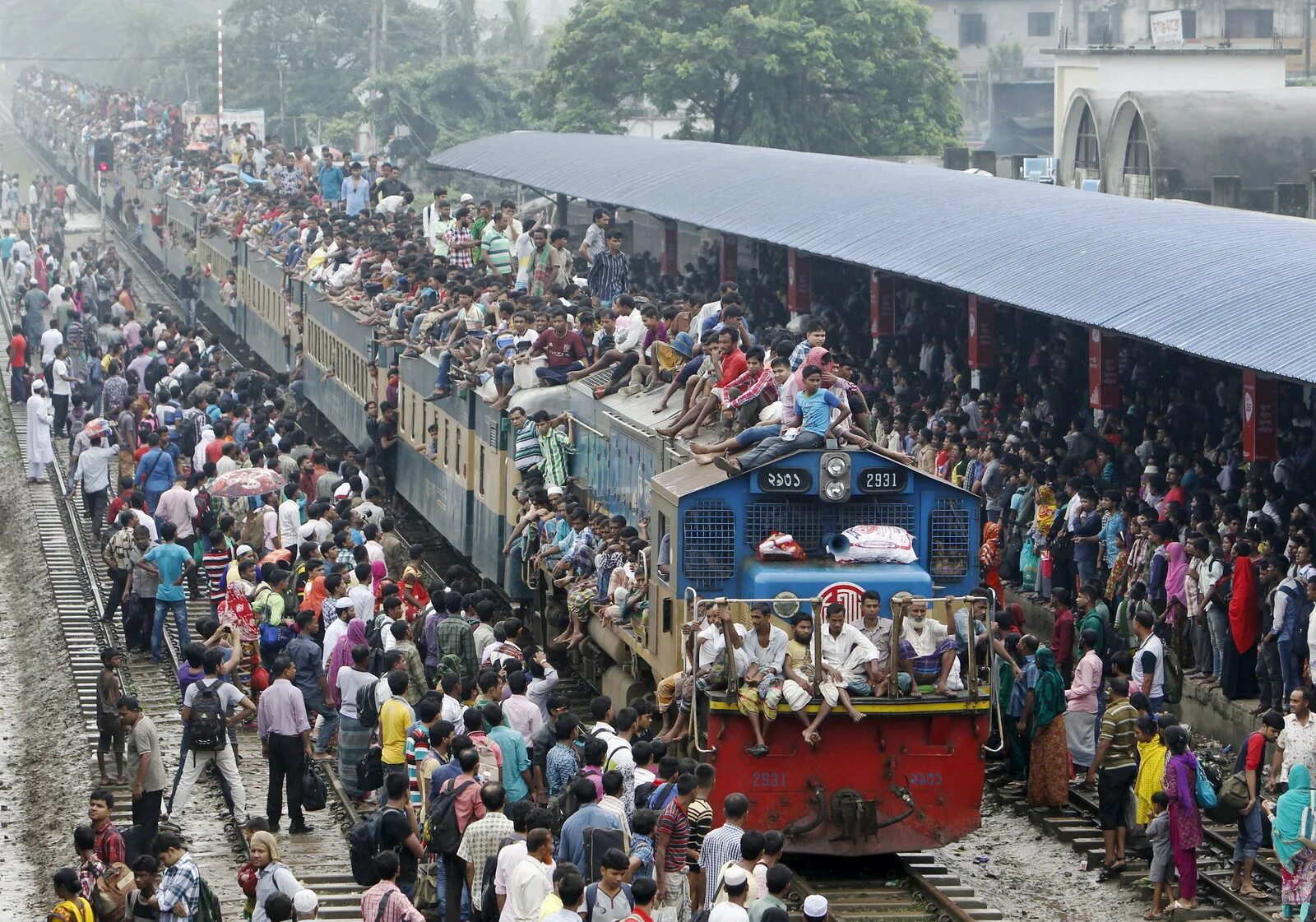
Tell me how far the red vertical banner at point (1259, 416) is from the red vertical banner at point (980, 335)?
207 inches

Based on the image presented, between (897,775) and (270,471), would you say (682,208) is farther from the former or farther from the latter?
(897,775)

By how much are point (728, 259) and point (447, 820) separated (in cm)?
2084

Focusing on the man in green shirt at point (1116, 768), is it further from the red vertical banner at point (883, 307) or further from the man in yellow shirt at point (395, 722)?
the red vertical banner at point (883, 307)

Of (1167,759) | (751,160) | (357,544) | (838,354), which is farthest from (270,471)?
(751,160)

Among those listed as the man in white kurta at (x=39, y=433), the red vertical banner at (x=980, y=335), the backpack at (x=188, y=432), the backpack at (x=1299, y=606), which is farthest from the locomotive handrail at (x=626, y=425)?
the man in white kurta at (x=39, y=433)

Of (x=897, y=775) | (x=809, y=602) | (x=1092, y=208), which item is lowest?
(x=897, y=775)

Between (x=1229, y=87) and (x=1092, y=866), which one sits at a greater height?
(x=1229, y=87)

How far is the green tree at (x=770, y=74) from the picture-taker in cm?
4650

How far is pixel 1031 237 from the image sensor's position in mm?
19781

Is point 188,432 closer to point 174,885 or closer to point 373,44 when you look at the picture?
point 174,885

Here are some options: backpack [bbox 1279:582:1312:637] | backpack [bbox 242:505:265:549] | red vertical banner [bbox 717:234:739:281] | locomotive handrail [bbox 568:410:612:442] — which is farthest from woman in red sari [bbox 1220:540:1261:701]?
red vertical banner [bbox 717:234:739:281]

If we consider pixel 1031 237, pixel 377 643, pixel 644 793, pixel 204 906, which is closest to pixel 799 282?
pixel 1031 237

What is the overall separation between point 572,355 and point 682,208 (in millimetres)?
9664

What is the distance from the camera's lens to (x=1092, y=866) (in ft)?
41.9
